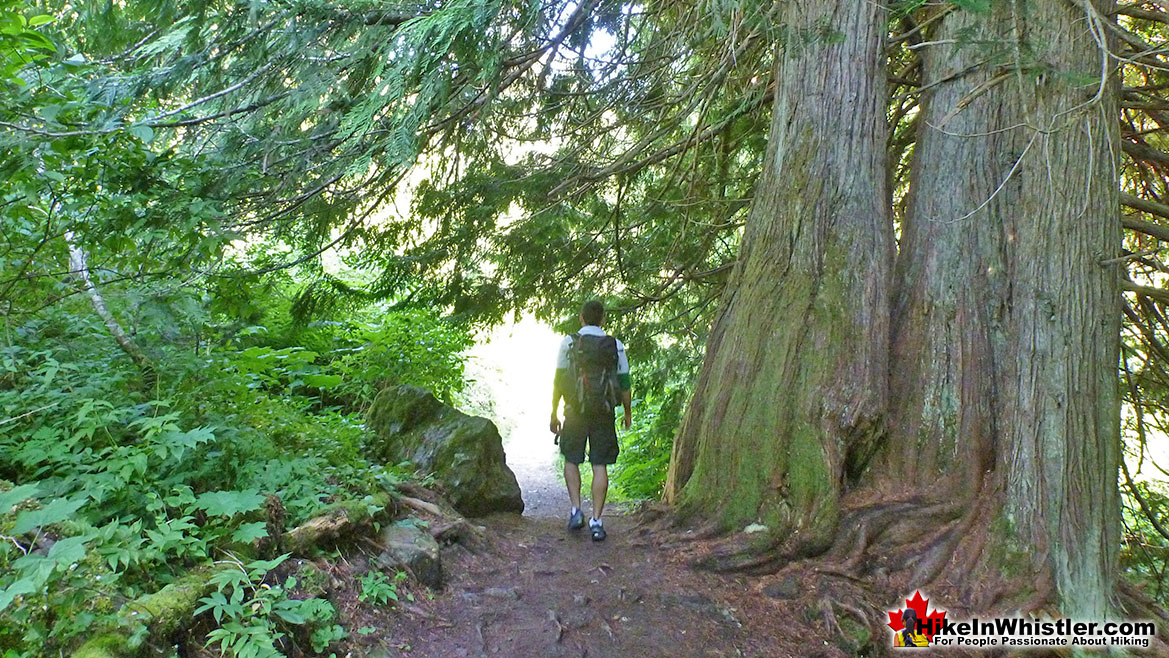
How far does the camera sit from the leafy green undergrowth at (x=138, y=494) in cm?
218

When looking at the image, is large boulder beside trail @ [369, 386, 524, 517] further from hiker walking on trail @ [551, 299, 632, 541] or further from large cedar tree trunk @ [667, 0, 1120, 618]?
large cedar tree trunk @ [667, 0, 1120, 618]

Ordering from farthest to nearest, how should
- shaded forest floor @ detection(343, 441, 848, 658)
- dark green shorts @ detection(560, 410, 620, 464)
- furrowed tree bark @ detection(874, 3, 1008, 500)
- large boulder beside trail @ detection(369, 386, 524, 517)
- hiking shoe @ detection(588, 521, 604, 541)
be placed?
large boulder beside trail @ detection(369, 386, 524, 517)
dark green shorts @ detection(560, 410, 620, 464)
hiking shoe @ detection(588, 521, 604, 541)
furrowed tree bark @ detection(874, 3, 1008, 500)
shaded forest floor @ detection(343, 441, 848, 658)

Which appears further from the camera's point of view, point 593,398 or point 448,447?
point 448,447

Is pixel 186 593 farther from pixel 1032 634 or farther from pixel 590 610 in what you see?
pixel 1032 634

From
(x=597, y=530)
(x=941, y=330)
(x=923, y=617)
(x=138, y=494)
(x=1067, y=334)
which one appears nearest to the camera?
(x=138, y=494)

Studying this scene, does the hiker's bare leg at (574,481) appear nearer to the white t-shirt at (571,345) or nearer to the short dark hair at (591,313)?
the white t-shirt at (571,345)

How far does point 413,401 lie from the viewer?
6.19 metres

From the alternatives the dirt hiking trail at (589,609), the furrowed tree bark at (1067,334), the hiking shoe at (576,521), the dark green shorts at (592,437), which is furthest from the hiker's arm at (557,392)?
the furrowed tree bark at (1067,334)

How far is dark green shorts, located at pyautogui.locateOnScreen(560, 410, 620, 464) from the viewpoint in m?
5.16

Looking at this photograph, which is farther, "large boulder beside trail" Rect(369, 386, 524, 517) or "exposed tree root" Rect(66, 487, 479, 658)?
"large boulder beside trail" Rect(369, 386, 524, 517)

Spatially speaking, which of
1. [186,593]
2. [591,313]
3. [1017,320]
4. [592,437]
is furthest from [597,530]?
[1017,320]

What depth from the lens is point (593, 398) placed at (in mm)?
5137

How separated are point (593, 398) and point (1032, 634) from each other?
3111 mm

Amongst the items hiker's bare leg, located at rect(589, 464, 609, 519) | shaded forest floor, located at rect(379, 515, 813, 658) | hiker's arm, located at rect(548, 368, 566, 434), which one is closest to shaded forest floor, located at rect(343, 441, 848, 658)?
shaded forest floor, located at rect(379, 515, 813, 658)
